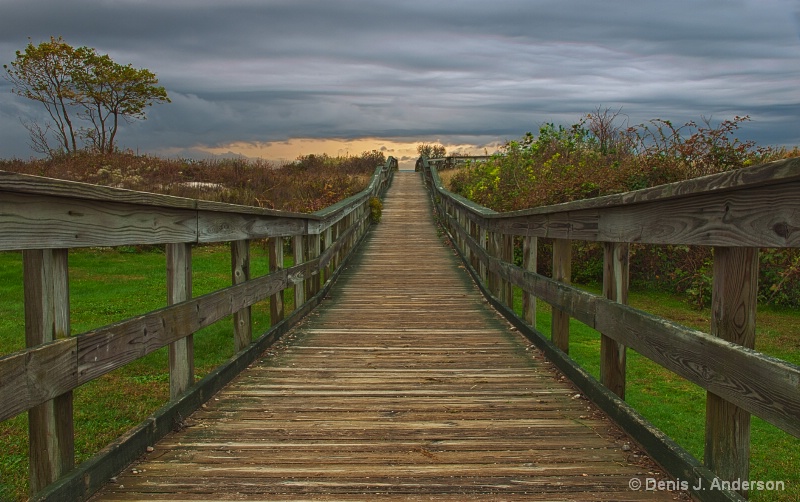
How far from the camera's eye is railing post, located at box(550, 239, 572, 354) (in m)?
5.45

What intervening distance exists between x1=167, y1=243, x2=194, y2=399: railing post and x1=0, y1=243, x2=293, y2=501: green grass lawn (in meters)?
1.12

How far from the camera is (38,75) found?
31.5m

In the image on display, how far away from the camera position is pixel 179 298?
4035 millimetres

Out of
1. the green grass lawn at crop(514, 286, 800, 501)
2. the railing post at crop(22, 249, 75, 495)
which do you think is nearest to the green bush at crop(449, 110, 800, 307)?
the green grass lawn at crop(514, 286, 800, 501)

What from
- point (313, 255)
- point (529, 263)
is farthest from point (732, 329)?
point (313, 255)

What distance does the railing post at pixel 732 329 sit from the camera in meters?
2.61

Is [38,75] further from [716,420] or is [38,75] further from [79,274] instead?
[716,420]

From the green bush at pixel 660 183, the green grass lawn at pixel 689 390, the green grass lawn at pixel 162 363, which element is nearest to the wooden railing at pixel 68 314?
the green grass lawn at pixel 162 363

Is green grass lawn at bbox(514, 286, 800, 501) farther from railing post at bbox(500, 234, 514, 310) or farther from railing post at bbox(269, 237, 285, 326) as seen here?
railing post at bbox(269, 237, 285, 326)

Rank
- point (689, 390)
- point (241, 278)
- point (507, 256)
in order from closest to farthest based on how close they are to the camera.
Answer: point (241, 278) → point (689, 390) → point (507, 256)

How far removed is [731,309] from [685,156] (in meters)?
10.1

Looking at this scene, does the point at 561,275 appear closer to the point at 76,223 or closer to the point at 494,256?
the point at 494,256

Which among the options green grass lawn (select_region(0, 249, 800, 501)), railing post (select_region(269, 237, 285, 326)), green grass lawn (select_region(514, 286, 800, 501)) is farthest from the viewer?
railing post (select_region(269, 237, 285, 326))

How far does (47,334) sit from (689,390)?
622 centimetres
